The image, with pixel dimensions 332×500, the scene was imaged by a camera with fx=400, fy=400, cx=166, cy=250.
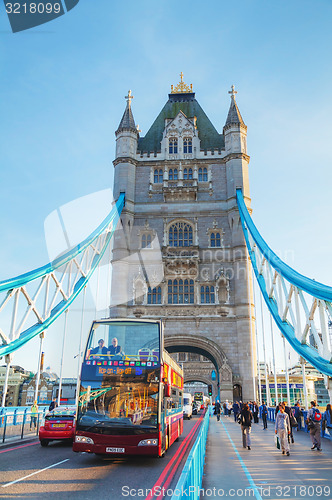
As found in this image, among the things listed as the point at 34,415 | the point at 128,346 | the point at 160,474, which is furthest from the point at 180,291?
the point at 160,474

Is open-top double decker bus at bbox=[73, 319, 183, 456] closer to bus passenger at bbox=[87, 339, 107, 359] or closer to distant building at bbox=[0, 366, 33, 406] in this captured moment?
bus passenger at bbox=[87, 339, 107, 359]

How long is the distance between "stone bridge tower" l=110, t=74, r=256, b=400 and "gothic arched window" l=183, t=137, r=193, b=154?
0.13 metres

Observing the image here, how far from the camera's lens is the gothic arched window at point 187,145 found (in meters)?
36.8

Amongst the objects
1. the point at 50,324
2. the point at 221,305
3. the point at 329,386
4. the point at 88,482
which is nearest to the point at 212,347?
the point at 221,305

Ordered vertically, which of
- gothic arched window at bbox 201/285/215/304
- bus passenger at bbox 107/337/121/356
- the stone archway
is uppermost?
gothic arched window at bbox 201/285/215/304

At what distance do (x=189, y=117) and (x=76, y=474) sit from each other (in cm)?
3642

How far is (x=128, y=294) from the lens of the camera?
31.6 m

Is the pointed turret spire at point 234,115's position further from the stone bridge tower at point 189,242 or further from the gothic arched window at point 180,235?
the gothic arched window at point 180,235

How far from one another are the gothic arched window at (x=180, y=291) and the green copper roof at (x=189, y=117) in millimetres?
12698

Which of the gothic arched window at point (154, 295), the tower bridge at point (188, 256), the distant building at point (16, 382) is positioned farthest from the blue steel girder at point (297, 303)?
the distant building at point (16, 382)

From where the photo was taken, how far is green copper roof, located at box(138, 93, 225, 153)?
3756 centimetres

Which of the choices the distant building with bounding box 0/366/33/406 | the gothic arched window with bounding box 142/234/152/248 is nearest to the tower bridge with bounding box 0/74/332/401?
the gothic arched window with bounding box 142/234/152/248

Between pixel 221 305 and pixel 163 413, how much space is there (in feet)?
68.4

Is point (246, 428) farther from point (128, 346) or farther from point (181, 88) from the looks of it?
point (181, 88)
